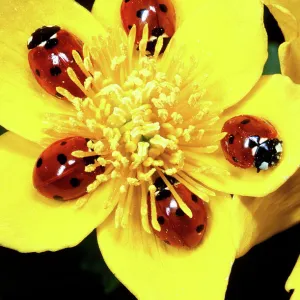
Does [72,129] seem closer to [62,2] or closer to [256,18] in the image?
[62,2]

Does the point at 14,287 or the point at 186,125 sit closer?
the point at 186,125

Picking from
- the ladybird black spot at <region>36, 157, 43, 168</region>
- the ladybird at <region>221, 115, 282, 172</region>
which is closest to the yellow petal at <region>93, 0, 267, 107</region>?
the ladybird at <region>221, 115, 282, 172</region>

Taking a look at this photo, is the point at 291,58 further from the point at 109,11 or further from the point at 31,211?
the point at 31,211

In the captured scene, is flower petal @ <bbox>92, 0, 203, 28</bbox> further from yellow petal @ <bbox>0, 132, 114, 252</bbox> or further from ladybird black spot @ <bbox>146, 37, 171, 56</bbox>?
yellow petal @ <bbox>0, 132, 114, 252</bbox>

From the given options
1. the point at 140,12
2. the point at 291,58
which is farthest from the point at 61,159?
the point at 291,58

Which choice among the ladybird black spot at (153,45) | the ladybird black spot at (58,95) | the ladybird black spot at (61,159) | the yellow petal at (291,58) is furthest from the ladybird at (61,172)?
the yellow petal at (291,58)

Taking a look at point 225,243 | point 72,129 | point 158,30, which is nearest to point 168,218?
point 225,243
